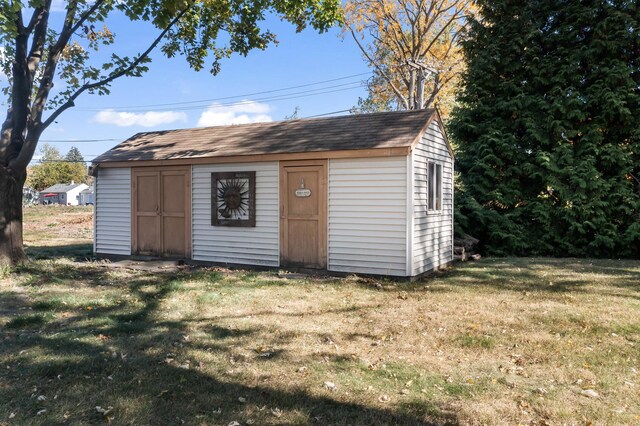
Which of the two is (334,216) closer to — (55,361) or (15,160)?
(55,361)

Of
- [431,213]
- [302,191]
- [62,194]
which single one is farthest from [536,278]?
[62,194]

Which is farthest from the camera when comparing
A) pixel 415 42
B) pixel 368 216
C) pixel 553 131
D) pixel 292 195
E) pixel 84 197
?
pixel 84 197

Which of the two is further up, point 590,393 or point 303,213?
point 303,213

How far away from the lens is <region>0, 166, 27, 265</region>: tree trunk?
8914 millimetres

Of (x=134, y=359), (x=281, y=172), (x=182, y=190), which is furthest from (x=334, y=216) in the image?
(x=134, y=359)

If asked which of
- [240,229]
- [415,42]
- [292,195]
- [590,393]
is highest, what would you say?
[415,42]

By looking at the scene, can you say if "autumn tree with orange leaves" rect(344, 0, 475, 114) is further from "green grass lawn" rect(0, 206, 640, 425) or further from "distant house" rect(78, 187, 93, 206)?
"distant house" rect(78, 187, 93, 206)

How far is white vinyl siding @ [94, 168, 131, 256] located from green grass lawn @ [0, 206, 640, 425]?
3.17m

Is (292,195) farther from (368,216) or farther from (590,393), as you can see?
(590,393)

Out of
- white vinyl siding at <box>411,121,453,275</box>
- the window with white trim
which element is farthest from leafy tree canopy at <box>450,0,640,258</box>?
the window with white trim

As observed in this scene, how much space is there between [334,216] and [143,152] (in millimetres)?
5302

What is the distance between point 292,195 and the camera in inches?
374

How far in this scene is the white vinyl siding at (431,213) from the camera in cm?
877

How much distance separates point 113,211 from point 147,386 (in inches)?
341
